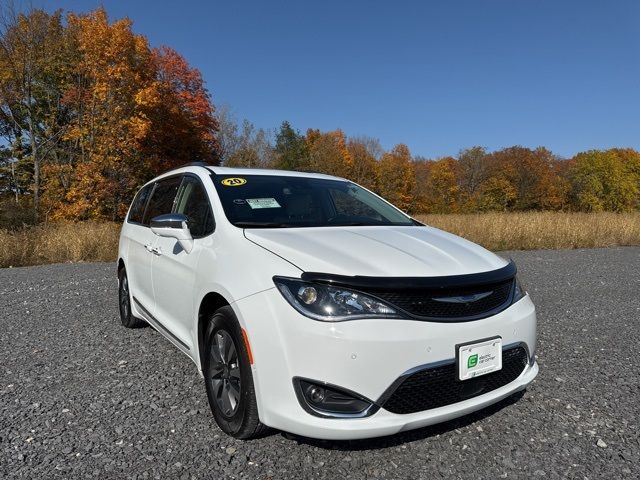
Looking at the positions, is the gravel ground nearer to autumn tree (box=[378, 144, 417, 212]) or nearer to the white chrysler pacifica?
the white chrysler pacifica

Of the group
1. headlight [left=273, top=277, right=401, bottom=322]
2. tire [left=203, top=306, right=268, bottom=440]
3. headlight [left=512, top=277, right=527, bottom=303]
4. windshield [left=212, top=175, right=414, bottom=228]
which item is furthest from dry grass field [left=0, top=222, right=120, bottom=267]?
headlight [left=512, top=277, right=527, bottom=303]

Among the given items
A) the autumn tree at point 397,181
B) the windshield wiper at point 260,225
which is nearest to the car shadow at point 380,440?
the windshield wiper at point 260,225

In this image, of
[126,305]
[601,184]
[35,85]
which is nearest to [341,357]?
[126,305]

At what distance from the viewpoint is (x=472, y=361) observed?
218 cm

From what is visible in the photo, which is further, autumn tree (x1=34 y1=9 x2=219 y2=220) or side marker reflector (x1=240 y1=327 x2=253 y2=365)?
autumn tree (x1=34 y1=9 x2=219 y2=220)

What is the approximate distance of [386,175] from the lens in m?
51.9

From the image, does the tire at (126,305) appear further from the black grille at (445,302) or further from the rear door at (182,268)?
the black grille at (445,302)

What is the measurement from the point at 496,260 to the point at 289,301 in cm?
139

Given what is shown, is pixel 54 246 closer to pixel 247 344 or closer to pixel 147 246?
pixel 147 246

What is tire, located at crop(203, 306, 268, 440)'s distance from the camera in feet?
7.52

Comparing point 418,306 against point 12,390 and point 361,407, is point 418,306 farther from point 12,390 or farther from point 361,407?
point 12,390

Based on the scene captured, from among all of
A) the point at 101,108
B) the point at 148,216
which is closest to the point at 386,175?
the point at 101,108

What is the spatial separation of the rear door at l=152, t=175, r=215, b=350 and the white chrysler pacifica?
2 centimetres

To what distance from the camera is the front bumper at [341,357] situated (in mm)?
1996
